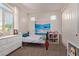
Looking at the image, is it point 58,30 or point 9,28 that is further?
point 58,30

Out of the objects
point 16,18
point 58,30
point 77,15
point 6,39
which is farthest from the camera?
point 58,30

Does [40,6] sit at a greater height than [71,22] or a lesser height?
greater

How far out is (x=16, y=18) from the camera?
6.80 metres

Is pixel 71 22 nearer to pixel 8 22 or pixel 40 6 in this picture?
pixel 40 6

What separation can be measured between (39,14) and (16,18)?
3172 mm

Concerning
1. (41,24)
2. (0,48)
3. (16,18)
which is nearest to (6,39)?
(0,48)

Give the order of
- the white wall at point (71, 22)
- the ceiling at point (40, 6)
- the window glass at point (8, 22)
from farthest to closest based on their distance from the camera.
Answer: the ceiling at point (40, 6) → the window glass at point (8, 22) → the white wall at point (71, 22)

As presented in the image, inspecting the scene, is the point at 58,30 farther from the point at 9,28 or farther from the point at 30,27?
the point at 9,28

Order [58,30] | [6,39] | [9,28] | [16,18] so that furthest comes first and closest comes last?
1. [58,30]
2. [16,18]
3. [9,28]
4. [6,39]

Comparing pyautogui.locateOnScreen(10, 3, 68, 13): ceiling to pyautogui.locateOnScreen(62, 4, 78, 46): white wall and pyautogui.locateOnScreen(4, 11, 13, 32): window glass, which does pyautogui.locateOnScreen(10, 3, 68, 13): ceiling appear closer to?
pyautogui.locateOnScreen(4, 11, 13, 32): window glass

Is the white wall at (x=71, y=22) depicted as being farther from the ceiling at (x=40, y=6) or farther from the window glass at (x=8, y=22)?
the window glass at (x=8, y=22)

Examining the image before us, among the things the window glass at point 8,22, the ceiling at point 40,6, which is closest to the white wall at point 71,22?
the ceiling at point 40,6

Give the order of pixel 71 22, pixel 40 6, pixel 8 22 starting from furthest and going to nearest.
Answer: pixel 40 6, pixel 8 22, pixel 71 22

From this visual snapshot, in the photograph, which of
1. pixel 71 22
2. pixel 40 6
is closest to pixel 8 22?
pixel 40 6
